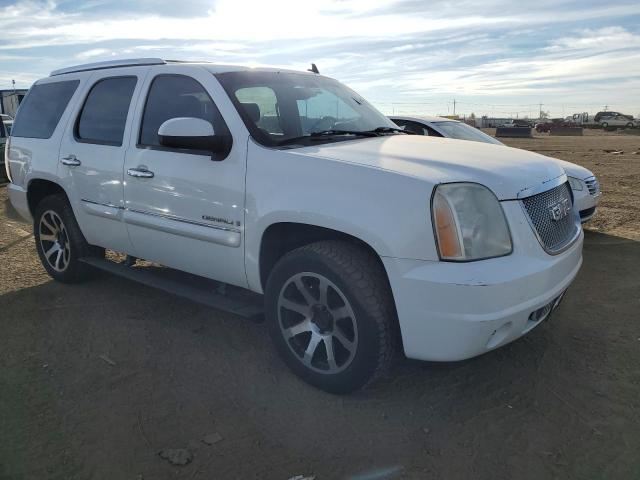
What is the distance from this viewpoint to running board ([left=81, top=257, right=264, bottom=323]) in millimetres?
3584

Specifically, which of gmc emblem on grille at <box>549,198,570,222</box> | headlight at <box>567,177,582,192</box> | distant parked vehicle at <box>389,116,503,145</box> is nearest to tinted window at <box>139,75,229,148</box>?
gmc emblem on grille at <box>549,198,570,222</box>

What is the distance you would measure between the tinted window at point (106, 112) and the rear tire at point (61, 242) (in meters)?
0.76

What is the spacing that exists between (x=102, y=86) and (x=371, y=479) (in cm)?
381

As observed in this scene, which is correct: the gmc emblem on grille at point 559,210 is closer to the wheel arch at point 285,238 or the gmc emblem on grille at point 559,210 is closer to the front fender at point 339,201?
the front fender at point 339,201

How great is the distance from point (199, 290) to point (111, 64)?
7.12 ft

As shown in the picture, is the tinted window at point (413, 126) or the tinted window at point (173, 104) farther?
the tinted window at point (413, 126)

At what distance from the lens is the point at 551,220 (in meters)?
3.23

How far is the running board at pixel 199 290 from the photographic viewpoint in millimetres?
3584

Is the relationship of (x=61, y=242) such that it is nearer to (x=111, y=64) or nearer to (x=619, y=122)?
(x=111, y=64)

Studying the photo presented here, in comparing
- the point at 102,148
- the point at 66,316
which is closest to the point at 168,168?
the point at 102,148

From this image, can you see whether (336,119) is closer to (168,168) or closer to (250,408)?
(168,168)

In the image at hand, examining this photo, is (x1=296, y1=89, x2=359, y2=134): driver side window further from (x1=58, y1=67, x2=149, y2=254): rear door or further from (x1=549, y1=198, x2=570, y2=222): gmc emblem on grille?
(x1=549, y1=198, x2=570, y2=222): gmc emblem on grille

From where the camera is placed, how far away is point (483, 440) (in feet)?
9.21

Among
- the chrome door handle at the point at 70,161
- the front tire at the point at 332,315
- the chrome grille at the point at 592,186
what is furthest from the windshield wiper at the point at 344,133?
Result: the chrome grille at the point at 592,186
